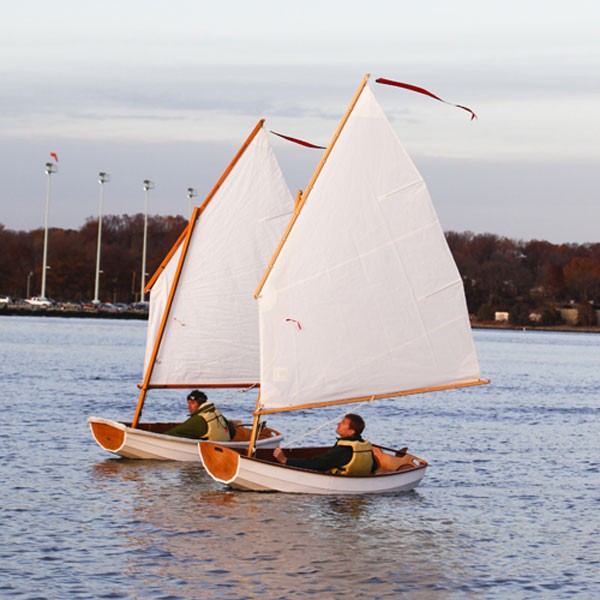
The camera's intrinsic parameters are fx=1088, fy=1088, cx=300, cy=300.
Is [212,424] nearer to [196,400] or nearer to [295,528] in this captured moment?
[196,400]

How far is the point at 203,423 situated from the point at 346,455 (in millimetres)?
4639

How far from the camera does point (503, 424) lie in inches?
1647

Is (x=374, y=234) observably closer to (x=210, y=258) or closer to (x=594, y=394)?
(x=210, y=258)

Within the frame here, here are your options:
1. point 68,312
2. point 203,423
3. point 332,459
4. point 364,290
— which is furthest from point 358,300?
point 68,312

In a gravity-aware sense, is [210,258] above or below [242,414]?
above

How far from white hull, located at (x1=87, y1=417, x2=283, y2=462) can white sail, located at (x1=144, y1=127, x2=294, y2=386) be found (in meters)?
1.36

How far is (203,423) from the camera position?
23.9 m

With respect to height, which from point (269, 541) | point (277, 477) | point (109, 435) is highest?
point (109, 435)

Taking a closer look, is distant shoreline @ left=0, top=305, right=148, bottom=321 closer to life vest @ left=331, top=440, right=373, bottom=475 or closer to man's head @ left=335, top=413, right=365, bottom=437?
life vest @ left=331, top=440, right=373, bottom=475

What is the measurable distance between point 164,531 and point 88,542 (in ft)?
4.69

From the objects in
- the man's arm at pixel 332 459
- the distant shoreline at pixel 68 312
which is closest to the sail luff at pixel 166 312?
the man's arm at pixel 332 459

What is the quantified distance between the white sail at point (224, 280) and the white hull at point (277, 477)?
4.74 meters

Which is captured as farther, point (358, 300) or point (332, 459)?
point (358, 300)

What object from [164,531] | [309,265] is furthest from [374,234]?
[164,531]
